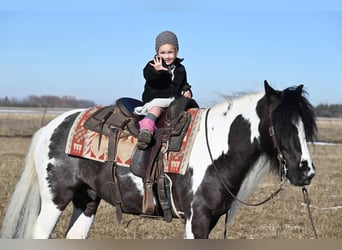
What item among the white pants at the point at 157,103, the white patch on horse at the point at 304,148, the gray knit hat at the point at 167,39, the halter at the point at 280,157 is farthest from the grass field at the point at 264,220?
the gray knit hat at the point at 167,39

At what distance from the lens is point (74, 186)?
4.97 m

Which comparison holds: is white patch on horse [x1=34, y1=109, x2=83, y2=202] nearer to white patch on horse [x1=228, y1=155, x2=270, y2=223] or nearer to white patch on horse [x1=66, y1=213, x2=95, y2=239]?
white patch on horse [x1=66, y1=213, x2=95, y2=239]

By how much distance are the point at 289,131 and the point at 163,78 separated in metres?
1.43

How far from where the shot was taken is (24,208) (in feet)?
16.8

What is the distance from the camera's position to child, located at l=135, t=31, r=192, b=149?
15.0 ft

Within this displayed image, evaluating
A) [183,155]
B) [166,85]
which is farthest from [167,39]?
[183,155]

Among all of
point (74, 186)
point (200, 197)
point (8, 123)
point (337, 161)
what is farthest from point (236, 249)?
point (8, 123)

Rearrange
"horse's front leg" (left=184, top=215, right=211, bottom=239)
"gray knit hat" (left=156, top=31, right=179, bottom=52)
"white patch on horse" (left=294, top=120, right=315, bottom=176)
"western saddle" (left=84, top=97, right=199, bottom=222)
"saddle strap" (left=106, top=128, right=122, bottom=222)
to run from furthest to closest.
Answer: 1. "gray knit hat" (left=156, top=31, right=179, bottom=52)
2. "saddle strap" (left=106, top=128, right=122, bottom=222)
3. "western saddle" (left=84, top=97, right=199, bottom=222)
4. "horse's front leg" (left=184, top=215, right=211, bottom=239)
5. "white patch on horse" (left=294, top=120, right=315, bottom=176)

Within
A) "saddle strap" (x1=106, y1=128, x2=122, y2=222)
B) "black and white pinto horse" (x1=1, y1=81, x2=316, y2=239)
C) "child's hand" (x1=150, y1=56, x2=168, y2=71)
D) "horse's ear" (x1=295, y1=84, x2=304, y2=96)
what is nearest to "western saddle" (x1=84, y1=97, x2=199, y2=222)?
"saddle strap" (x1=106, y1=128, x2=122, y2=222)

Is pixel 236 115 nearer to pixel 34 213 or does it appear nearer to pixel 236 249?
pixel 236 249

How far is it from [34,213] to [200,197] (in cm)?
193

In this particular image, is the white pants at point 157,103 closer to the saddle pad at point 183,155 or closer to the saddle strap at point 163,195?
the saddle pad at point 183,155

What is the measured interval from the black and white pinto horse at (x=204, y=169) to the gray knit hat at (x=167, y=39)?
0.78m

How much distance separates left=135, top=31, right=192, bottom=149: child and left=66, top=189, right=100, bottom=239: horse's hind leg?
114 cm
